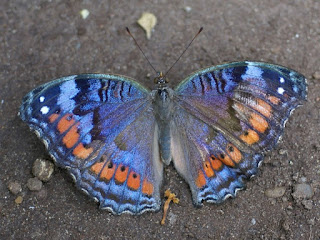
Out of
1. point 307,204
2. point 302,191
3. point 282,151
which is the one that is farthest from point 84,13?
point 307,204

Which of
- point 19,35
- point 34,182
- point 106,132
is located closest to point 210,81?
point 106,132

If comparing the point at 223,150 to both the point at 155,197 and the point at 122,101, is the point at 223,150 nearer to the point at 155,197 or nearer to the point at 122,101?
the point at 155,197

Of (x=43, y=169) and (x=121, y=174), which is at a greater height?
(x=121, y=174)

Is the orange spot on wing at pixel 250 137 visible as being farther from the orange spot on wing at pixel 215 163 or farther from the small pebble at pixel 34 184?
the small pebble at pixel 34 184

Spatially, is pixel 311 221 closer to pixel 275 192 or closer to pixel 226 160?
pixel 275 192

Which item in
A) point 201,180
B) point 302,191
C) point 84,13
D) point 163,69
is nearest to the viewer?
point 201,180

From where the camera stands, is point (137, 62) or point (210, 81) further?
point (137, 62)

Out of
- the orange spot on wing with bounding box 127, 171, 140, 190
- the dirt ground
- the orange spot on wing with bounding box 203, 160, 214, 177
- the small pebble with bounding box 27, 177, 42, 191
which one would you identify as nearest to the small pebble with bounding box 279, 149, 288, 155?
the dirt ground
